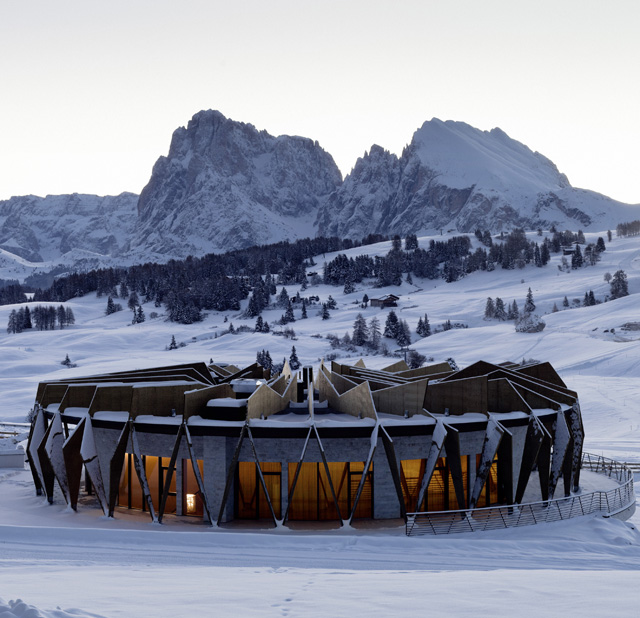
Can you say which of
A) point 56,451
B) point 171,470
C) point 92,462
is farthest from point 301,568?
point 56,451

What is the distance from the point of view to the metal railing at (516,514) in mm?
23016

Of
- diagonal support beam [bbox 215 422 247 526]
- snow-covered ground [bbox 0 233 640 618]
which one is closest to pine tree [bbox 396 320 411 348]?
snow-covered ground [bbox 0 233 640 618]

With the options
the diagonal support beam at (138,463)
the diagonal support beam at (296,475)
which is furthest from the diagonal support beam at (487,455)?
the diagonal support beam at (138,463)

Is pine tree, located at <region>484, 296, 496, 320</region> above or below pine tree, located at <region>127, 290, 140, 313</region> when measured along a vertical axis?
below

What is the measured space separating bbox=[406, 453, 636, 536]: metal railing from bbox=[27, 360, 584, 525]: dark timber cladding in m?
0.61

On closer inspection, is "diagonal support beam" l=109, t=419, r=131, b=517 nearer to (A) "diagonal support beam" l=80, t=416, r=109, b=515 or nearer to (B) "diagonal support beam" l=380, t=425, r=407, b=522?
(A) "diagonal support beam" l=80, t=416, r=109, b=515

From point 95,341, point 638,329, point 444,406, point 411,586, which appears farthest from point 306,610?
point 95,341

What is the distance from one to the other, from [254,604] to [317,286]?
175721 mm

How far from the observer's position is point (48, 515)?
25516 millimetres

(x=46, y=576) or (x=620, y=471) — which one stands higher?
(x=46, y=576)

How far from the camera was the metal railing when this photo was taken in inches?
906

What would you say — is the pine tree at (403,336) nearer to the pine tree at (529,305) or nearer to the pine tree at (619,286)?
the pine tree at (529,305)

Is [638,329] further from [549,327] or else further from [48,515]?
[48,515]

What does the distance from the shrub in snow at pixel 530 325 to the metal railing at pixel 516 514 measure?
8340cm
